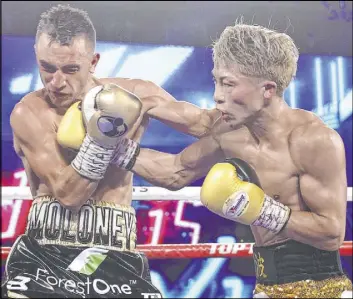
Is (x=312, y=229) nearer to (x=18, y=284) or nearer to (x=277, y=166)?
(x=277, y=166)

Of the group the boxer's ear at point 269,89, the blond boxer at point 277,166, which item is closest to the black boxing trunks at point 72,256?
the blond boxer at point 277,166

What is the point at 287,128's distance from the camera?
2.16 meters

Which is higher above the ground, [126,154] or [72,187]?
[126,154]

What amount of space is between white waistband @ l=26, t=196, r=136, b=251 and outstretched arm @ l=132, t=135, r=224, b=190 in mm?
194

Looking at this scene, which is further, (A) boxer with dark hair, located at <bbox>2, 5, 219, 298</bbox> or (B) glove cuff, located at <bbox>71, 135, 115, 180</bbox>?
(A) boxer with dark hair, located at <bbox>2, 5, 219, 298</bbox>

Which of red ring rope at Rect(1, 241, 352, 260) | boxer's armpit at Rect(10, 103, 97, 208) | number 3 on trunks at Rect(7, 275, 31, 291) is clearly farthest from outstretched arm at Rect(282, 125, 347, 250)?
number 3 on trunks at Rect(7, 275, 31, 291)

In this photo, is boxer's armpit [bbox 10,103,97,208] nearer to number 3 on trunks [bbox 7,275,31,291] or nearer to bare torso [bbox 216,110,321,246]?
number 3 on trunks [bbox 7,275,31,291]

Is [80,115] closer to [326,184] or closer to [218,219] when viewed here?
[218,219]

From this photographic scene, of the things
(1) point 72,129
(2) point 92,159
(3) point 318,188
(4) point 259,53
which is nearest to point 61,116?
(1) point 72,129

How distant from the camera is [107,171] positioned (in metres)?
2.20

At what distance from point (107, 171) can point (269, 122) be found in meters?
0.66

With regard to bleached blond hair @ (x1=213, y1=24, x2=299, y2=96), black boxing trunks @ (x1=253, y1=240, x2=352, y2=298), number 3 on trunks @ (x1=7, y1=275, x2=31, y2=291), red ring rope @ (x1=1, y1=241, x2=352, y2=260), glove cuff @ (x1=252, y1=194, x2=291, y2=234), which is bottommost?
number 3 on trunks @ (x1=7, y1=275, x2=31, y2=291)

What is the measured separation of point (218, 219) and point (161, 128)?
458mm

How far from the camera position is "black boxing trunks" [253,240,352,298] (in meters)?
2.10
